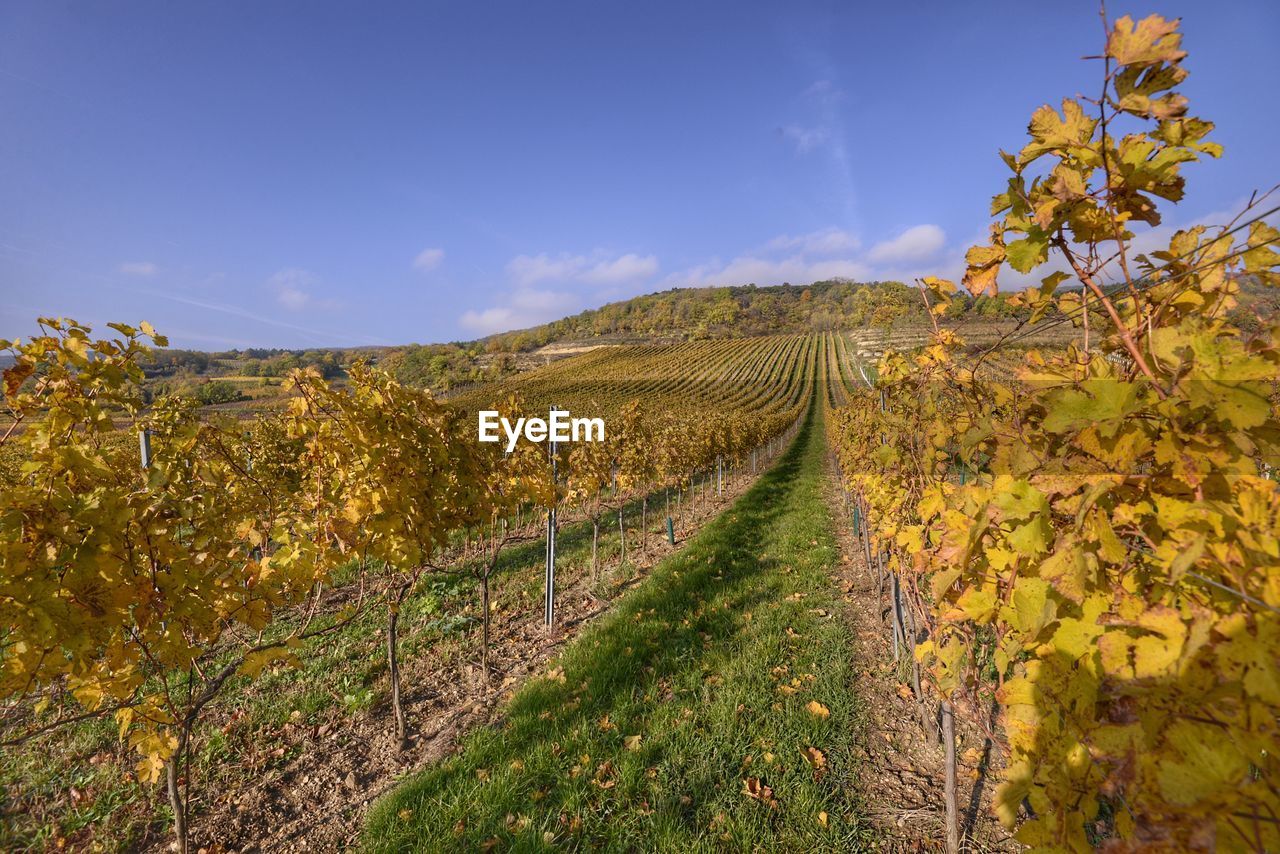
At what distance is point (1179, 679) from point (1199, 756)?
16 cm

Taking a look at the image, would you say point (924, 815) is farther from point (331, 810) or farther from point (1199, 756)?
point (331, 810)

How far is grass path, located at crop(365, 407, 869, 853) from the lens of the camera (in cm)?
265

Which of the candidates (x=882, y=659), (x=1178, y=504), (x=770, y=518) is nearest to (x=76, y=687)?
(x=1178, y=504)

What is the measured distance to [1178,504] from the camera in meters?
0.89

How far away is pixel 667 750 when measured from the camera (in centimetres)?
321

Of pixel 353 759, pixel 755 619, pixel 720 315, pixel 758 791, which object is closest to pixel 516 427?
pixel 353 759

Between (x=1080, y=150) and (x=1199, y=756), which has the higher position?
(x=1080, y=150)

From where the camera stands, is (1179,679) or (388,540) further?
(388,540)

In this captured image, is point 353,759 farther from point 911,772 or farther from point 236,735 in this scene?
point 911,772

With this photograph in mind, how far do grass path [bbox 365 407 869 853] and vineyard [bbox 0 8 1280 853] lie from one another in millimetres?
24

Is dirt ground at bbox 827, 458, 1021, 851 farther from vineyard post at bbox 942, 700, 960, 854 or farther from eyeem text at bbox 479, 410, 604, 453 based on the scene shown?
eyeem text at bbox 479, 410, 604, 453

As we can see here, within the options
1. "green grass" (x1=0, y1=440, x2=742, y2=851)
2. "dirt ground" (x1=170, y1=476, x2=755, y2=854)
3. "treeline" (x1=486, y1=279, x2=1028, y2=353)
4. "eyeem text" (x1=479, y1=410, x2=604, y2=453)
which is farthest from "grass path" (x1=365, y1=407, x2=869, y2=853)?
"treeline" (x1=486, y1=279, x2=1028, y2=353)

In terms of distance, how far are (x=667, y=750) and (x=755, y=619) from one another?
2.21m

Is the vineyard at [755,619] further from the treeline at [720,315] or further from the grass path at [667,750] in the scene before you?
the treeline at [720,315]
